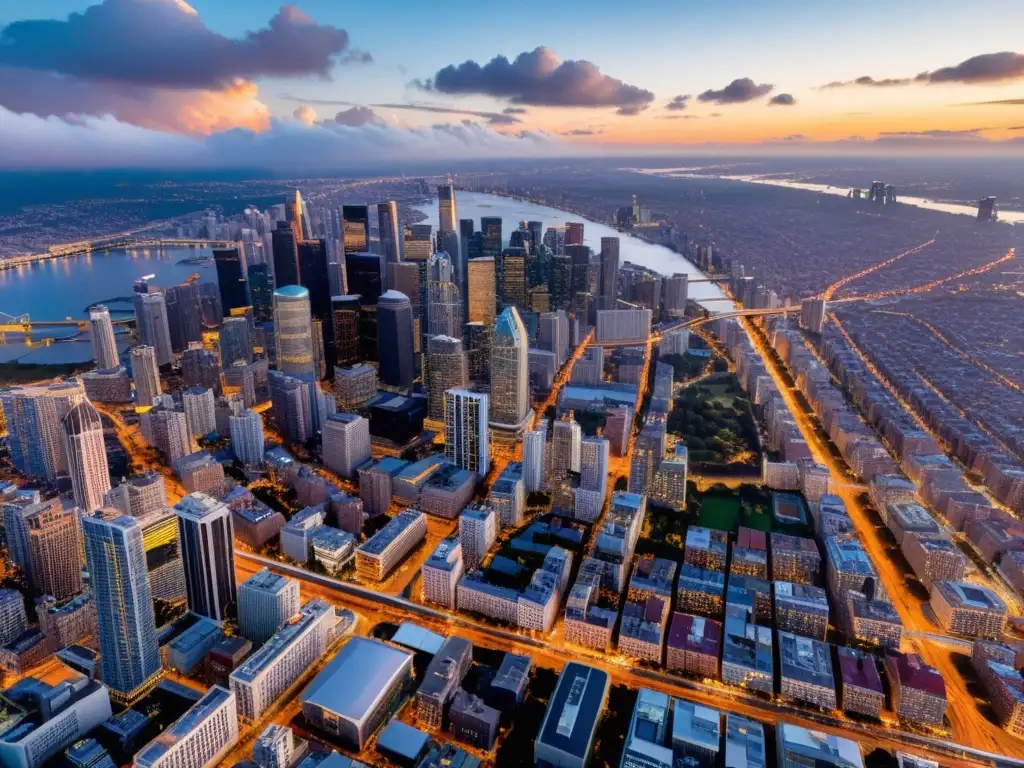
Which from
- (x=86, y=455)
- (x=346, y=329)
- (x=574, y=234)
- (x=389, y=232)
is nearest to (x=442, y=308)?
(x=346, y=329)

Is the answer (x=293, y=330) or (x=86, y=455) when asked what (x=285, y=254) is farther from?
(x=86, y=455)

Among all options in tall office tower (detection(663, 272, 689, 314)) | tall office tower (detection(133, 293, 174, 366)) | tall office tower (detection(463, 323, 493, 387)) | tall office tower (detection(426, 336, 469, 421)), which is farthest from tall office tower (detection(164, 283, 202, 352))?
tall office tower (detection(663, 272, 689, 314))

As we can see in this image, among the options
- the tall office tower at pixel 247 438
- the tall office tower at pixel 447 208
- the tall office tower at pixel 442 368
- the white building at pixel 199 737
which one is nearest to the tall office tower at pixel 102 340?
the tall office tower at pixel 247 438

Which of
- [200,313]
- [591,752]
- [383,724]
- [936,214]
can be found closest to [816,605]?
[591,752]

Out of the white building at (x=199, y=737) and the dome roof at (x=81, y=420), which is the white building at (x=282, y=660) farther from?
the dome roof at (x=81, y=420)

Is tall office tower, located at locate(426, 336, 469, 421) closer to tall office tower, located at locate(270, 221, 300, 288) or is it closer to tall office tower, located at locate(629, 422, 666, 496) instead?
tall office tower, located at locate(629, 422, 666, 496)

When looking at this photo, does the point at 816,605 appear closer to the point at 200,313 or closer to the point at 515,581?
the point at 515,581
